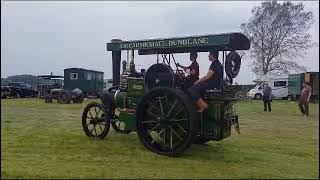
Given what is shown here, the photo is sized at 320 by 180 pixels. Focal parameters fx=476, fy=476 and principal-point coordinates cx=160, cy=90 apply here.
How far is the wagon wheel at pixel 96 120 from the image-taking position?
369 inches

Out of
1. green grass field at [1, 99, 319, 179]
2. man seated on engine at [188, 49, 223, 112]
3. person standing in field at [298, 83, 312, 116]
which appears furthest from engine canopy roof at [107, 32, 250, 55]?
person standing in field at [298, 83, 312, 116]

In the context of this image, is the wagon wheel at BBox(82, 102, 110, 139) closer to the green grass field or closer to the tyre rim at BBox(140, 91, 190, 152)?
the green grass field

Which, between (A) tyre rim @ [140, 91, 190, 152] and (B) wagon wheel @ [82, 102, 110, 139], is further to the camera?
(B) wagon wheel @ [82, 102, 110, 139]

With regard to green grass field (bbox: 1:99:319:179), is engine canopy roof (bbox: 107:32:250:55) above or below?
above

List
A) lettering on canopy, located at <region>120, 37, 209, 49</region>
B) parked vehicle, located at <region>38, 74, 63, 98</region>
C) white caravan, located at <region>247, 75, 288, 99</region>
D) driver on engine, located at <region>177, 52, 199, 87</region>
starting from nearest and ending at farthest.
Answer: lettering on canopy, located at <region>120, 37, 209, 49</region> → driver on engine, located at <region>177, 52, 199, 87</region> → parked vehicle, located at <region>38, 74, 63, 98</region> → white caravan, located at <region>247, 75, 288, 99</region>

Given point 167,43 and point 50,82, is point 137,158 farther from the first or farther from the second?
point 50,82

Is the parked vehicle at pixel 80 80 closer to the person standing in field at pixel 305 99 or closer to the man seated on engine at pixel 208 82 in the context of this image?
the person standing in field at pixel 305 99

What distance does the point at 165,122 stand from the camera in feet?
26.1

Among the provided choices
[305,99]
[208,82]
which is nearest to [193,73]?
[208,82]

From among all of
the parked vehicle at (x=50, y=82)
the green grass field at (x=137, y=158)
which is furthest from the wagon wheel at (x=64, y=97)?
the green grass field at (x=137, y=158)

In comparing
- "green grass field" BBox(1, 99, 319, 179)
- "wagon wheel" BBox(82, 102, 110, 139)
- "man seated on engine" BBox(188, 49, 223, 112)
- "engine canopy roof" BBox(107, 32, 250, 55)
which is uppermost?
"engine canopy roof" BBox(107, 32, 250, 55)

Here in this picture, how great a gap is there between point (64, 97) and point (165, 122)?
22.3m

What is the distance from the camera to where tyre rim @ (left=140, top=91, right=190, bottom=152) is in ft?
25.5

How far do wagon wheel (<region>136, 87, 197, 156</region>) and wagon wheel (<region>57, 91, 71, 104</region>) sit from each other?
21.5 metres
